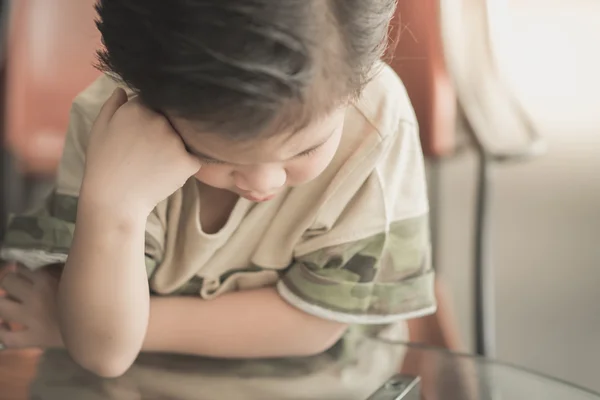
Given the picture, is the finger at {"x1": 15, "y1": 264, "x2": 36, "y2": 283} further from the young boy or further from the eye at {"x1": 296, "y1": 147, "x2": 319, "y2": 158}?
the eye at {"x1": 296, "y1": 147, "x2": 319, "y2": 158}

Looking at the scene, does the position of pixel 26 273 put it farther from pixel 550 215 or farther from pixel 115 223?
pixel 550 215

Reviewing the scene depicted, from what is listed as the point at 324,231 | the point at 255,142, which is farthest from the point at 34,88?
the point at 255,142

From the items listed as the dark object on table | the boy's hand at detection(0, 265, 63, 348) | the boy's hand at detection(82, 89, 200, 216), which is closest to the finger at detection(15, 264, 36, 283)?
the boy's hand at detection(0, 265, 63, 348)

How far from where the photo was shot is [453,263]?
1172 mm

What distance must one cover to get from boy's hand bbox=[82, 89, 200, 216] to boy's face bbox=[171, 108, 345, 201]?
0.01 m

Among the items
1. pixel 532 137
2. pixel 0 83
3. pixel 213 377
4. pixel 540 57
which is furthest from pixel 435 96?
pixel 0 83

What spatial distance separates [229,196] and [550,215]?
2.98 ft

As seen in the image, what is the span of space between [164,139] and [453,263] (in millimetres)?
835

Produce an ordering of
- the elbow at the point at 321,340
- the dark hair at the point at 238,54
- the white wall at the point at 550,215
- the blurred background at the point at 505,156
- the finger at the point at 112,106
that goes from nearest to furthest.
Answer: the dark hair at the point at 238,54 → the finger at the point at 112,106 → the elbow at the point at 321,340 → the blurred background at the point at 505,156 → the white wall at the point at 550,215

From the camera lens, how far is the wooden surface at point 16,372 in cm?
45

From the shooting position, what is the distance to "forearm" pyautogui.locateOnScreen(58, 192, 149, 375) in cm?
43

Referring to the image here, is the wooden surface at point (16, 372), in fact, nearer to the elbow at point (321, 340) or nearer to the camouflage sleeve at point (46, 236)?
the camouflage sleeve at point (46, 236)

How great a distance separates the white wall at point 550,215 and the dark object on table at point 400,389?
1.44 ft

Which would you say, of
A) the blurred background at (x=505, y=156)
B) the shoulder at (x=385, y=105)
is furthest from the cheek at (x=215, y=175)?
the blurred background at (x=505, y=156)
